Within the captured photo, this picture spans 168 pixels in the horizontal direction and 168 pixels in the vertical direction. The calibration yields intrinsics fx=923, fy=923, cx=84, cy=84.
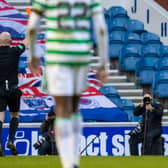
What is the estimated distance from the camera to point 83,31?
6.96 meters

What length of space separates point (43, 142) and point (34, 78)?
3.52 metres

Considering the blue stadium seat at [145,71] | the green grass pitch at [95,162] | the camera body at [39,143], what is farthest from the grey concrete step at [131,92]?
the green grass pitch at [95,162]

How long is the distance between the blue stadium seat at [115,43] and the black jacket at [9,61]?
6.75m

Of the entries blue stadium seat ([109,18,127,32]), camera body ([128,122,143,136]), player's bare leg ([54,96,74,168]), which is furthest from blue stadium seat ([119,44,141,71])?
player's bare leg ([54,96,74,168])

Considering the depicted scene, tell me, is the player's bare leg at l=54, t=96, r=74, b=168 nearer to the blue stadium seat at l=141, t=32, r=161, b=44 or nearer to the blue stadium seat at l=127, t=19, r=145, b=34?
the blue stadium seat at l=141, t=32, r=161, b=44

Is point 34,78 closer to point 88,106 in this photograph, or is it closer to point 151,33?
point 88,106

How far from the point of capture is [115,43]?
18094 millimetres

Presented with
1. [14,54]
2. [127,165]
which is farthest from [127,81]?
[127,165]

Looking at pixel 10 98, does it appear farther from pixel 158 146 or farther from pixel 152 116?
pixel 158 146

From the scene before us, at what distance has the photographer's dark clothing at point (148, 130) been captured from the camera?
538 inches

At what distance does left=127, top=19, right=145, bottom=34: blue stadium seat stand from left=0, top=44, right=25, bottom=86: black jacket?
774 cm

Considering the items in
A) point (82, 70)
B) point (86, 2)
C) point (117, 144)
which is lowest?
point (117, 144)

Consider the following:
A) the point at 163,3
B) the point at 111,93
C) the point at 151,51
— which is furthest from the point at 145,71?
the point at 163,3

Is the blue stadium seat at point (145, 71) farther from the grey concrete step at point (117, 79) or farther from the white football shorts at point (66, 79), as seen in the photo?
the white football shorts at point (66, 79)
